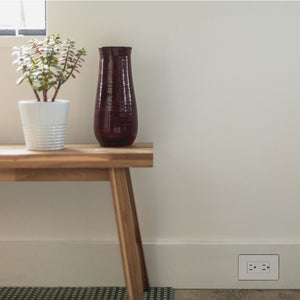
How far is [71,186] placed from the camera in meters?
2.12

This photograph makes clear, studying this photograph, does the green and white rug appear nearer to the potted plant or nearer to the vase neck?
the potted plant

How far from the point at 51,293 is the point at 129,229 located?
55 cm

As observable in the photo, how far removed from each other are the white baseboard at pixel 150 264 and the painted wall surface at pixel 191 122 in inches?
1.3

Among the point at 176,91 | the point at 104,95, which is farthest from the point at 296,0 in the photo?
the point at 104,95

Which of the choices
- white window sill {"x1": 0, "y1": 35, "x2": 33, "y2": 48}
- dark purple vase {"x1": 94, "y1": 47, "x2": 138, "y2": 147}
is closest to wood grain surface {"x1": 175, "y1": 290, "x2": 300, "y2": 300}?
dark purple vase {"x1": 94, "y1": 47, "x2": 138, "y2": 147}

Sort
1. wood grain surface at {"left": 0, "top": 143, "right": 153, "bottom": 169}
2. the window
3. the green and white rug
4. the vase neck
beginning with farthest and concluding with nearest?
the window < the green and white rug < the vase neck < wood grain surface at {"left": 0, "top": 143, "right": 153, "bottom": 169}

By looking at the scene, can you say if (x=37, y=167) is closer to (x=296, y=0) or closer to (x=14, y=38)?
(x=14, y=38)

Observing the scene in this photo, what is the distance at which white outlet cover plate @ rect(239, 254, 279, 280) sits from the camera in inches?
82.9

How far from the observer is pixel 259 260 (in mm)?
2107

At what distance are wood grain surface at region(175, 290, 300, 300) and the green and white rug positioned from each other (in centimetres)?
6

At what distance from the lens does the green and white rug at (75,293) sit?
2023mm

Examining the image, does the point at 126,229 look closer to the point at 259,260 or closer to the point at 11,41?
the point at 259,260

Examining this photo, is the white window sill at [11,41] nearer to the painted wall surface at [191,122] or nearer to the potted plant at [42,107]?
the painted wall surface at [191,122]

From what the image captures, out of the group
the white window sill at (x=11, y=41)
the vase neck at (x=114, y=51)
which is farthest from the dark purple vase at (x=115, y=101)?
the white window sill at (x=11, y=41)
